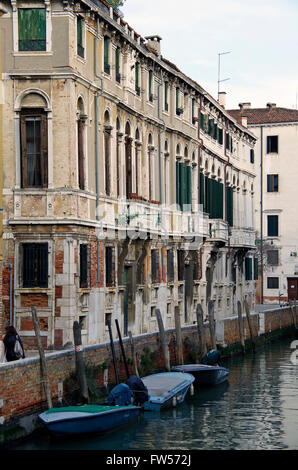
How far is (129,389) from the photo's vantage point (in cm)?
1833

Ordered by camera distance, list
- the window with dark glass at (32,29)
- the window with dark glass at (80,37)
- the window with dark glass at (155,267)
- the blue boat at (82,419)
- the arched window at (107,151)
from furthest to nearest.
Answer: the window with dark glass at (155,267)
the arched window at (107,151)
the window with dark glass at (80,37)
the window with dark glass at (32,29)
the blue boat at (82,419)

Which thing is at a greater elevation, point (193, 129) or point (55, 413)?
point (193, 129)

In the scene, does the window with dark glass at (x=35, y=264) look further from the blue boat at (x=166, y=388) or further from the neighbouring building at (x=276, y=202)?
the neighbouring building at (x=276, y=202)

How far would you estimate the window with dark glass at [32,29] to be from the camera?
68.8 feet

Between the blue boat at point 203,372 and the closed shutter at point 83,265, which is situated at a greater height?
the closed shutter at point 83,265

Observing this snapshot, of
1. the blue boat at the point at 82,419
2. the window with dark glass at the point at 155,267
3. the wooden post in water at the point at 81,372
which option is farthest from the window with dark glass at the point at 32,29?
the window with dark glass at the point at 155,267

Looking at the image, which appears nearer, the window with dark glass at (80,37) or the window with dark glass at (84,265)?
the window with dark glass at (80,37)

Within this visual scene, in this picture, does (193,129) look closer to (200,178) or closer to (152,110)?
(200,178)

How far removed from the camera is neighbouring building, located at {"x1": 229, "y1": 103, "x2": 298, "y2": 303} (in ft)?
170

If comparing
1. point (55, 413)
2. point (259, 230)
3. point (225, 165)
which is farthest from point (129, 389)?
point (259, 230)

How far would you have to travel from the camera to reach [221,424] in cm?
1856

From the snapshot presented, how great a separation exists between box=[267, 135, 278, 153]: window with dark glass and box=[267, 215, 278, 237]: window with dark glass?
336 centimetres

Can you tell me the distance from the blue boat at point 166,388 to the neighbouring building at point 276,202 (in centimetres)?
3046

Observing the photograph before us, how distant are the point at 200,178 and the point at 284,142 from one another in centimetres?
1973
